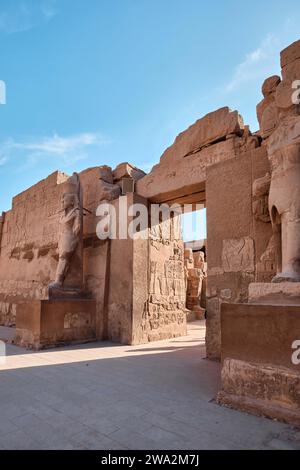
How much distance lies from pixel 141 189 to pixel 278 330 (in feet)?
13.6

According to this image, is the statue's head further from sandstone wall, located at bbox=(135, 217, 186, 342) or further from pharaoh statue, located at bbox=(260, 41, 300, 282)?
pharaoh statue, located at bbox=(260, 41, 300, 282)

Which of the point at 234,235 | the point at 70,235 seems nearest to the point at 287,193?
the point at 234,235

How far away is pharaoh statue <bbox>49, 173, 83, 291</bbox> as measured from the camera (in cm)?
577

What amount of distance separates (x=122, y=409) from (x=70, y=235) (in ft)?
13.0

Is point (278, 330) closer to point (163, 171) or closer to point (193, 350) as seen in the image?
point (193, 350)

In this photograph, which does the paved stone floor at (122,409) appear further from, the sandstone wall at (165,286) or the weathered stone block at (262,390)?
the sandstone wall at (165,286)

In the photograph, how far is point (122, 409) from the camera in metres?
2.33

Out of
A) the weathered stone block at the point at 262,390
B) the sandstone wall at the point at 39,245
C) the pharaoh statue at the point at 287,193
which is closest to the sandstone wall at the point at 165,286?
the sandstone wall at the point at 39,245

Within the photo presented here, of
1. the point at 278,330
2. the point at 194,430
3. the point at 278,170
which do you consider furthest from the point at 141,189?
the point at 194,430

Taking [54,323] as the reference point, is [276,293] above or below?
above

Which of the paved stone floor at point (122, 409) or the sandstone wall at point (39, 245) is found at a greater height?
the sandstone wall at point (39, 245)

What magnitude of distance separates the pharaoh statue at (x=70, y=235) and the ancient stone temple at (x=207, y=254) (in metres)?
0.02

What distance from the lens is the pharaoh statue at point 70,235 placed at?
227 inches

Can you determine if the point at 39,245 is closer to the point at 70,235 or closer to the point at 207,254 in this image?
the point at 70,235
